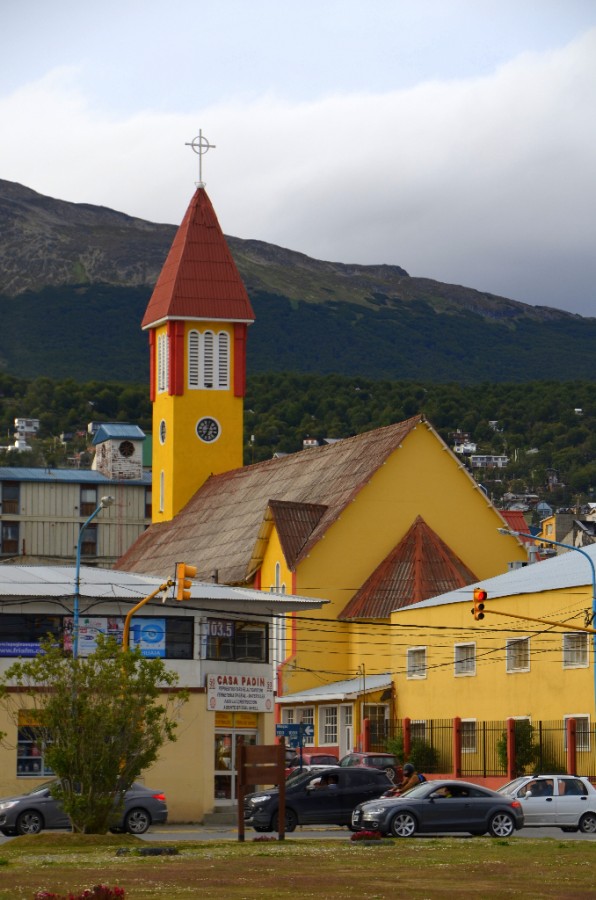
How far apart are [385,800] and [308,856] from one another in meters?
7.49

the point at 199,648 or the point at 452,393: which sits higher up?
the point at 452,393

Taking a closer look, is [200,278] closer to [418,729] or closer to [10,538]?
[418,729]

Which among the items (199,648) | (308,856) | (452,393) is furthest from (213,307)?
(452,393)

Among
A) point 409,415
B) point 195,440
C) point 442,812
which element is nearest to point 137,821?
point 442,812

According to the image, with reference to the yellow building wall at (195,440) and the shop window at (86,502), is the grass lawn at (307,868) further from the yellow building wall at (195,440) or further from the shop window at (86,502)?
the shop window at (86,502)

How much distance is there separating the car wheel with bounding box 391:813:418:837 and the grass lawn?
218cm

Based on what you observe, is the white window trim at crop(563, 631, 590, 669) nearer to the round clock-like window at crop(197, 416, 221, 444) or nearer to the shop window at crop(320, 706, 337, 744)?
the shop window at crop(320, 706, 337, 744)

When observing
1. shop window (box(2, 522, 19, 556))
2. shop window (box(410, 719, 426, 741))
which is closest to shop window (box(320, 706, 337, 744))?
shop window (box(410, 719, 426, 741))

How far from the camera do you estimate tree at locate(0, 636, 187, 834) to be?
108 ft

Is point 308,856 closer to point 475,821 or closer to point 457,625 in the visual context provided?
point 475,821

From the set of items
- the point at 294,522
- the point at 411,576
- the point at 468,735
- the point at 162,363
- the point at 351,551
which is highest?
the point at 162,363

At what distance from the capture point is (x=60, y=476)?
11969 centimetres

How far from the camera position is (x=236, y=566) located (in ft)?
229

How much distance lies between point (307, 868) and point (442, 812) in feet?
32.3
